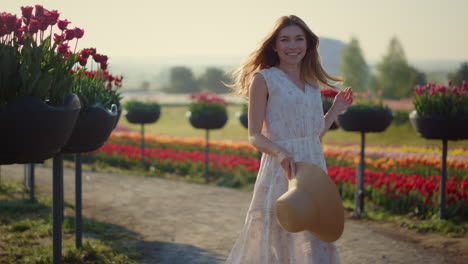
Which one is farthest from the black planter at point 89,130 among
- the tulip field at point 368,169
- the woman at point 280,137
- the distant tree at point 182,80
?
the distant tree at point 182,80

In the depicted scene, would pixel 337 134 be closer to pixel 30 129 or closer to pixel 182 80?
pixel 30 129

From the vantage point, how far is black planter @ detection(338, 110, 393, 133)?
5887mm

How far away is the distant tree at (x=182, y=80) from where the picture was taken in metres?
64.1

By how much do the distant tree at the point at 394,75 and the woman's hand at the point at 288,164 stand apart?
115 ft

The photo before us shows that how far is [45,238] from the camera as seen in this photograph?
4988mm

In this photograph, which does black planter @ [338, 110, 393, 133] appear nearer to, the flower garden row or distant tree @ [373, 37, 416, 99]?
the flower garden row

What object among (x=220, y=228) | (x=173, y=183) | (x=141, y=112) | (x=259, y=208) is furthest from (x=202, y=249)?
(x=141, y=112)

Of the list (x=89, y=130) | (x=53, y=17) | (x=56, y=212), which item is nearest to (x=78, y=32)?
(x=53, y=17)

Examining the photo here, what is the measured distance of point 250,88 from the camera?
9.67 feet

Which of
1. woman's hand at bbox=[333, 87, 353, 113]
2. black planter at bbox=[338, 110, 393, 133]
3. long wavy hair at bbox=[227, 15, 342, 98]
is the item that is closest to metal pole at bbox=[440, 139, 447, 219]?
black planter at bbox=[338, 110, 393, 133]

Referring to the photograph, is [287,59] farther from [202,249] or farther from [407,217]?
[407,217]

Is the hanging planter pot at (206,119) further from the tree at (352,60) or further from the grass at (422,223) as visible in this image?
the tree at (352,60)

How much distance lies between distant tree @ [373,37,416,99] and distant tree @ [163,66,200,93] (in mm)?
26514

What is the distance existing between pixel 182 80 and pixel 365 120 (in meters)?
61.2
